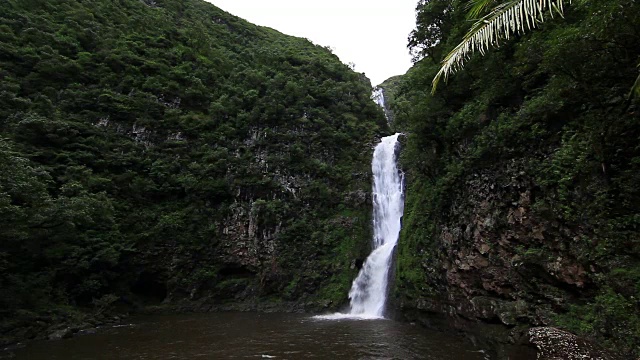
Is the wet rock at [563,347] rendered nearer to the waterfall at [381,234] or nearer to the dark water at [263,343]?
the dark water at [263,343]

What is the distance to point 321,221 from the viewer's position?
24688mm

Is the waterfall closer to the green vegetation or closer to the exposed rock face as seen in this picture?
the green vegetation

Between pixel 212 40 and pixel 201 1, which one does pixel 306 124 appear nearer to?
pixel 212 40

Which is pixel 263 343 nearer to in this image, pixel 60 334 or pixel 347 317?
pixel 347 317

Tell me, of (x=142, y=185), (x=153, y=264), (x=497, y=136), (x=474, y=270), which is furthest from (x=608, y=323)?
(x=142, y=185)

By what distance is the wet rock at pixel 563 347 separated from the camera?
19.3ft

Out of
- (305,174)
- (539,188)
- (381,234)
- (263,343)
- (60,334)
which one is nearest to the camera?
(539,188)

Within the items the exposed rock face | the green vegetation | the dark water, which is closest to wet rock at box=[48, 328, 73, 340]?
the dark water

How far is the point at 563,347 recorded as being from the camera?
6324 millimetres

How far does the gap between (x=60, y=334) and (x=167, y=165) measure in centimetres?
1340

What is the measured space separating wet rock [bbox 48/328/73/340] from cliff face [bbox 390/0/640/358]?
553 inches

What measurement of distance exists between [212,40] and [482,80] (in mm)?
36282

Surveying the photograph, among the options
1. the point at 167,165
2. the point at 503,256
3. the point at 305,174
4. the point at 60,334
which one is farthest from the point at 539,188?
the point at 167,165

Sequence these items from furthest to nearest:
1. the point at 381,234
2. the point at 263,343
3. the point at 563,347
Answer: the point at 381,234 → the point at 263,343 → the point at 563,347
